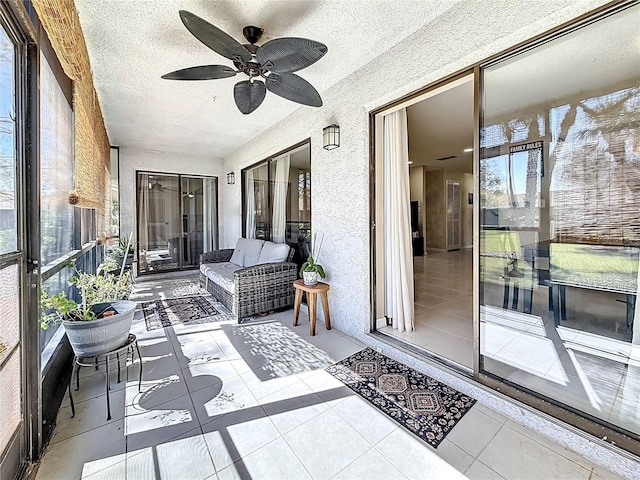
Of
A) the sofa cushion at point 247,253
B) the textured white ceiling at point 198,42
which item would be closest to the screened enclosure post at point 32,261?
the textured white ceiling at point 198,42

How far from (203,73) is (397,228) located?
86.4 inches

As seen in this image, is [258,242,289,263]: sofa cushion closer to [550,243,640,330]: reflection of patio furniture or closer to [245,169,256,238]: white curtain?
[245,169,256,238]: white curtain

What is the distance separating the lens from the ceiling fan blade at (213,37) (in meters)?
1.61

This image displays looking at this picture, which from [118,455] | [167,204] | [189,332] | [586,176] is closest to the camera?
[118,455]

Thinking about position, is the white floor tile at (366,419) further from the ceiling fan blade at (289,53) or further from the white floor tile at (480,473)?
the ceiling fan blade at (289,53)

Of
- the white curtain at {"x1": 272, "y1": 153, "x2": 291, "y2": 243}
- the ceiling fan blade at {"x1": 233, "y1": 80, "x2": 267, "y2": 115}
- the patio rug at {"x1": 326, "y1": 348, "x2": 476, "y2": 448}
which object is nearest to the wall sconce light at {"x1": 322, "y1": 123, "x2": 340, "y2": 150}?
the ceiling fan blade at {"x1": 233, "y1": 80, "x2": 267, "y2": 115}

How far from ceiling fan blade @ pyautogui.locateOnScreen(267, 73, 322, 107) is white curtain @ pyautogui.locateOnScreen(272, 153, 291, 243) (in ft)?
6.65

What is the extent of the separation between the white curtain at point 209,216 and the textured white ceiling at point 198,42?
2.86m

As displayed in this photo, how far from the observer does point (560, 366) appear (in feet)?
6.26

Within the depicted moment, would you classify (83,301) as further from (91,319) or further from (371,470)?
(371,470)

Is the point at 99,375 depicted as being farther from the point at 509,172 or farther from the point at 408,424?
the point at 509,172

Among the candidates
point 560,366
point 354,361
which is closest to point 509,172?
point 560,366

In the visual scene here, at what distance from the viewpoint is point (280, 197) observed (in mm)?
4715

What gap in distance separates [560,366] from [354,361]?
1469mm
